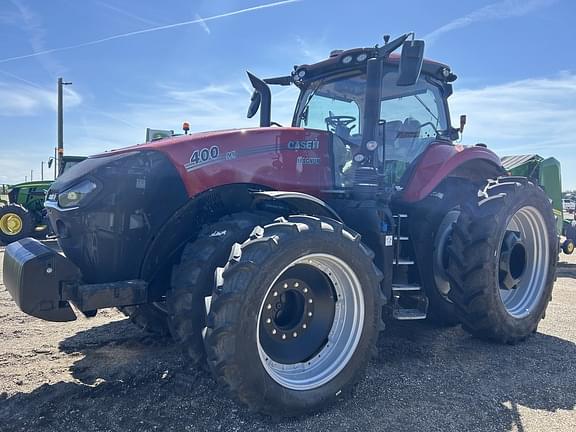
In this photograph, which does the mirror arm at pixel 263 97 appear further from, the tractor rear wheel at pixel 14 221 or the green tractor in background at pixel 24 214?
the tractor rear wheel at pixel 14 221

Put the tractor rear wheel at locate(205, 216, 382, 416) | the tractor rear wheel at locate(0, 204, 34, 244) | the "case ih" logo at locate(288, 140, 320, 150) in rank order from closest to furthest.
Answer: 1. the tractor rear wheel at locate(205, 216, 382, 416)
2. the "case ih" logo at locate(288, 140, 320, 150)
3. the tractor rear wheel at locate(0, 204, 34, 244)

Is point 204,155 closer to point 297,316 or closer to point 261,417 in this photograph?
point 297,316

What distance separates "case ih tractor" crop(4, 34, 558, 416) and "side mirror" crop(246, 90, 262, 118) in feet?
0.31

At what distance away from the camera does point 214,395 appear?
3.36m

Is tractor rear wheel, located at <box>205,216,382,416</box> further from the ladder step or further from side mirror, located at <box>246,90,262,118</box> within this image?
side mirror, located at <box>246,90,262,118</box>

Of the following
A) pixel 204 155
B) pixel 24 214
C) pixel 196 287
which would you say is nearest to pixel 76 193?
pixel 204 155

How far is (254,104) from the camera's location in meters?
5.27

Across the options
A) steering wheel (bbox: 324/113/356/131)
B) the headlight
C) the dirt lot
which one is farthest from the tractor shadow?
steering wheel (bbox: 324/113/356/131)

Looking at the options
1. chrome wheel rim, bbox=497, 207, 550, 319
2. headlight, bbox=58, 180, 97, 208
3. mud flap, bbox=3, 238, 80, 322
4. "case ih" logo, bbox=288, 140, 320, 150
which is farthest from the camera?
chrome wheel rim, bbox=497, 207, 550, 319

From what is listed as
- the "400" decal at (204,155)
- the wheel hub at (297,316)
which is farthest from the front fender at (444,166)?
the "400" decal at (204,155)

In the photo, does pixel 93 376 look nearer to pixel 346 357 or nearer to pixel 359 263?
pixel 346 357

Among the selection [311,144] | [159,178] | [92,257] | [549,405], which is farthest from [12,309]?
[549,405]

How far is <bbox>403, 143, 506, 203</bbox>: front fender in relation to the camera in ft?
15.1

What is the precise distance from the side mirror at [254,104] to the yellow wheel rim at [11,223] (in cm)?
986
